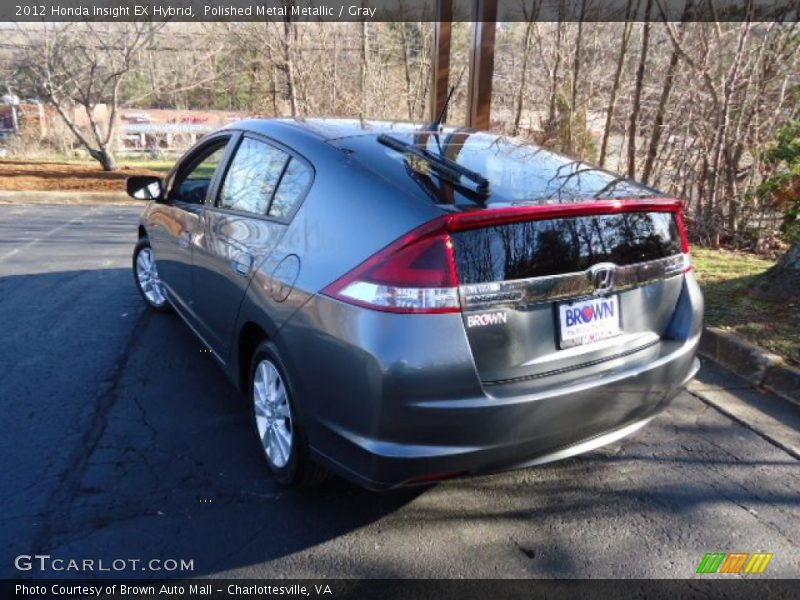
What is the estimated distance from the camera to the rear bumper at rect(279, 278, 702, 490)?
2055 millimetres

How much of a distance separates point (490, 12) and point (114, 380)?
593 centimetres

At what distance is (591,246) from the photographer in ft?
7.66

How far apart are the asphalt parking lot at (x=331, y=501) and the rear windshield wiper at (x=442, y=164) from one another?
141cm

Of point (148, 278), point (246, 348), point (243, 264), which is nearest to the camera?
point (243, 264)

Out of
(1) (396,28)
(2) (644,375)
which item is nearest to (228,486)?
(2) (644,375)

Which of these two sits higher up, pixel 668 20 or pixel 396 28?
pixel 396 28

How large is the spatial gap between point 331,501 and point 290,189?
143 centimetres

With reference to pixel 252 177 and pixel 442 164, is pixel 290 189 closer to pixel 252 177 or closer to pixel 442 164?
pixel 252 177

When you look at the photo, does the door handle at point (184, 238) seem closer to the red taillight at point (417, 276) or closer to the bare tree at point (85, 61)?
the red taillight at point (417, 276)

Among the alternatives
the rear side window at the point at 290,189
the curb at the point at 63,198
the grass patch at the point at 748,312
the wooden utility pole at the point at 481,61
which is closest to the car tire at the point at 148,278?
the rear side window at the point at 290,189

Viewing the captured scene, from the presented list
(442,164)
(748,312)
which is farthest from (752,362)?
(442,164)

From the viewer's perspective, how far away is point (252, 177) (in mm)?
3139

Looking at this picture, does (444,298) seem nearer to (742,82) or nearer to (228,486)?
(228,486)

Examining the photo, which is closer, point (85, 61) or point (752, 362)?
point (752, 362)
